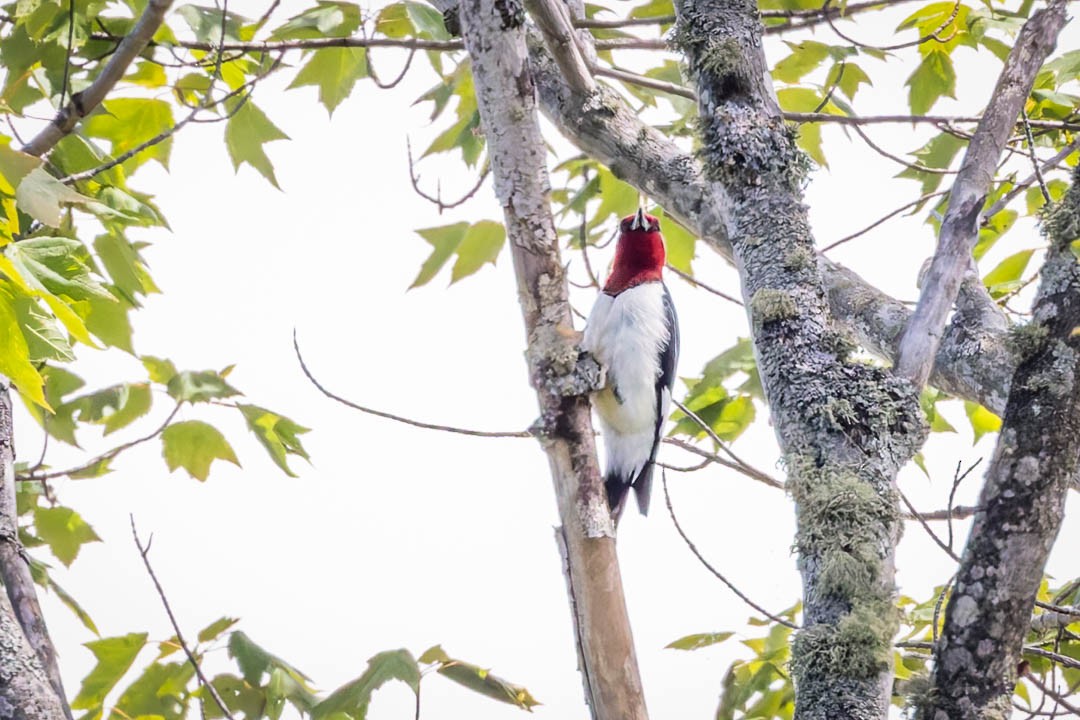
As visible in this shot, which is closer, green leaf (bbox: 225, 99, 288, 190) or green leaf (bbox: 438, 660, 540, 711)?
green leaf (bbox: 438, 660, 540, 711)

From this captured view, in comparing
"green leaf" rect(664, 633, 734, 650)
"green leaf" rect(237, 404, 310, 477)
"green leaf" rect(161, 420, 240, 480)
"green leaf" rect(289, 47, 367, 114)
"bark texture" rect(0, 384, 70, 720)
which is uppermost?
"green leaf" rect(289, 47, 367, 114)

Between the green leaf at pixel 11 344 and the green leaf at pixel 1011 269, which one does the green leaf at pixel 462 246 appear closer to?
the green leaf at pixel 11 344

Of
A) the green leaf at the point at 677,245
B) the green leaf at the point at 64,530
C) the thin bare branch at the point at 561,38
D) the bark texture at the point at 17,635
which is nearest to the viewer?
the bark texture at the point at 17,635

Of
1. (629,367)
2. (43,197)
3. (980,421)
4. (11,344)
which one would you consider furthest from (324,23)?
(980,421)

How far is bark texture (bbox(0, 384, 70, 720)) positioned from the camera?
151 cm

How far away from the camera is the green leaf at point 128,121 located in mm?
2654

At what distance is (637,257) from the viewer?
10.6ft

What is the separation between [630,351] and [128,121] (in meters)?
1.54

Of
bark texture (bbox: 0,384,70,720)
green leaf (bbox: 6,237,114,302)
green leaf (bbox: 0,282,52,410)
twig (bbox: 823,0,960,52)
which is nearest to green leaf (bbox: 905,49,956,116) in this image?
twig (bbox: 823,0,960,52)

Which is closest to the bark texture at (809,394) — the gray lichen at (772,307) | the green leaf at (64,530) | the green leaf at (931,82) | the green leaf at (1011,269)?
the gray lichen at (772,307)

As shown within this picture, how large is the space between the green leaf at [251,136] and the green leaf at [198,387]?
0.54 m

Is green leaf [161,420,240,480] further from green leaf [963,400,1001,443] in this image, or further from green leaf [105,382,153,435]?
green leaf [963,400,1001,443]

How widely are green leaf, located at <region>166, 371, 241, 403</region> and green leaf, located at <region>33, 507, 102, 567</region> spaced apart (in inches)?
18.6

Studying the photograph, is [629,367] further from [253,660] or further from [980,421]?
[253,660]
